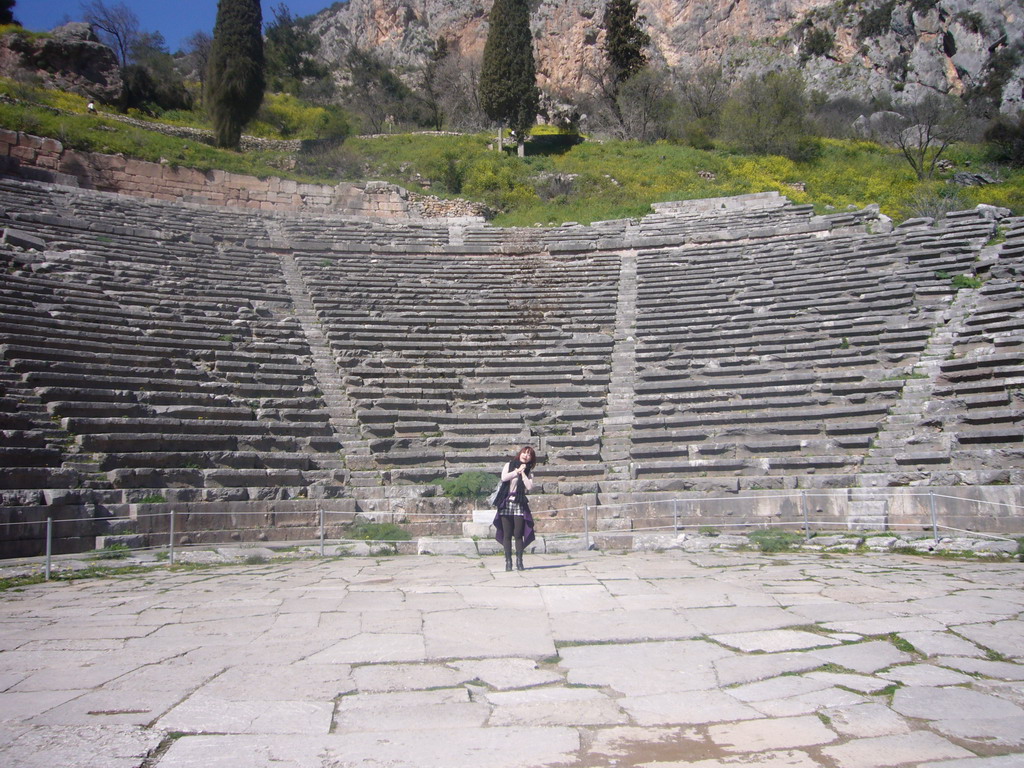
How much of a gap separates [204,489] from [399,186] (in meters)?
16.8

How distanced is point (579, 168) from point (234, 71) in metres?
15.7

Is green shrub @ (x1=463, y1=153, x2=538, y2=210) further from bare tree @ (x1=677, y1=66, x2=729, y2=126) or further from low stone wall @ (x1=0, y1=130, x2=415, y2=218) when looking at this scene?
bare tree @ (x1=677, y1=66, x2=729, y2=126)

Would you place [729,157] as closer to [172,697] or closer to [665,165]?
[665,165]

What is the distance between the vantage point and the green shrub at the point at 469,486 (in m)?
10.3

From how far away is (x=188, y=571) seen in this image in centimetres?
721

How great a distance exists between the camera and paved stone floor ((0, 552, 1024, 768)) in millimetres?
2650

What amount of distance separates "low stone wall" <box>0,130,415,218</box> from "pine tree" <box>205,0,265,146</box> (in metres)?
7.40

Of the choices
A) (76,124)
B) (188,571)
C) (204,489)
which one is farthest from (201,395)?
(76,124)

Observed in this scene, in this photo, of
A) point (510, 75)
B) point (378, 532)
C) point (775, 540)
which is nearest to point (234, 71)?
point (510, 75)

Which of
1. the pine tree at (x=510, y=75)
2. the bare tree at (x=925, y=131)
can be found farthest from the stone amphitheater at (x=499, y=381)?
the pine tree at (x=510, y=75)

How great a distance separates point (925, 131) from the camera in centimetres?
3144

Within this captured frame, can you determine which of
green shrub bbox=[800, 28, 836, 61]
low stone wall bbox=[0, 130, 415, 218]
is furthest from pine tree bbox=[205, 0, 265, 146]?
green shrub bbox=[800, 28, 836, 61]

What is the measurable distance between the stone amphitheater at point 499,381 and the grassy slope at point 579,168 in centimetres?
493

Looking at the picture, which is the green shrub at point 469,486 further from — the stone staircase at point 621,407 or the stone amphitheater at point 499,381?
the stone staircase at point 621,407
